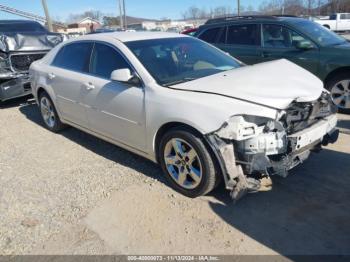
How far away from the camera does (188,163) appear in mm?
3541

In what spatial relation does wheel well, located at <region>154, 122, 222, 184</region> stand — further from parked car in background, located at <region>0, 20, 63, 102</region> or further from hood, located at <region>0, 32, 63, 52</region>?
hood, located at <region>0, 32, 63, 52</region>

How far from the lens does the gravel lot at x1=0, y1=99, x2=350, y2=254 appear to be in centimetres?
298

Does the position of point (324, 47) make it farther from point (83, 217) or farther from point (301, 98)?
point (83, 217)

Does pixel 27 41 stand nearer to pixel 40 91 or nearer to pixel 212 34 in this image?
pixel 40 91

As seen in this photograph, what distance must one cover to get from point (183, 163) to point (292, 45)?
4043 mm

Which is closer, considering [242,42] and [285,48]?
[285,48]

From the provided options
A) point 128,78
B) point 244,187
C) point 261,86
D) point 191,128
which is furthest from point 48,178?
point 261,86

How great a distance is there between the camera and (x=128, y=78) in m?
3.78

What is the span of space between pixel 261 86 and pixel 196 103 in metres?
0.69

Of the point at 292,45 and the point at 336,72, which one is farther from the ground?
the point at 292,45

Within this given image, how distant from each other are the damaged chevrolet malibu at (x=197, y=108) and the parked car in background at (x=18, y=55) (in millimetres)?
3161

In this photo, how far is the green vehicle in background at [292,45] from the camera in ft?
19.8

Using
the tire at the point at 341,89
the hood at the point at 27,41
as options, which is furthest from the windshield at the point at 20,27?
the tire at the point at 341,89

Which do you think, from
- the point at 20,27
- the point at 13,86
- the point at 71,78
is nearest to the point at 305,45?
the point at 71,78
